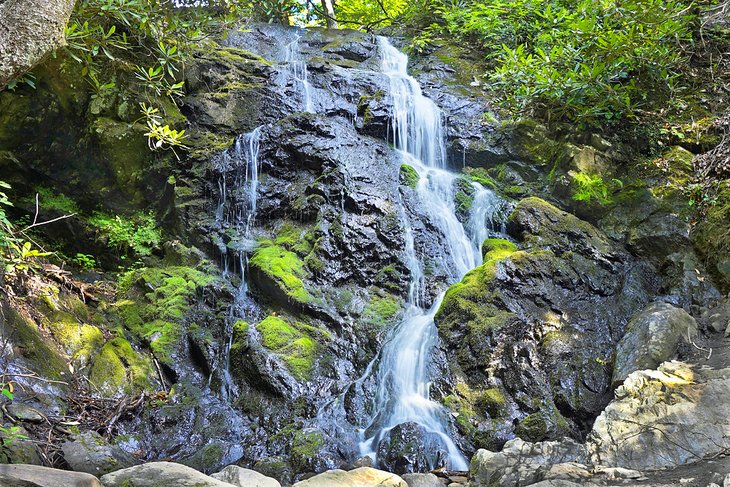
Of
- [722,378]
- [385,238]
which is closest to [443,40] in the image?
[385,238]

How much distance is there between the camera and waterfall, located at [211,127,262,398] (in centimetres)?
767

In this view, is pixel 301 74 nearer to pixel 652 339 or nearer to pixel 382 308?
pixel 382 308

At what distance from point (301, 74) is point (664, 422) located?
9.75 metres

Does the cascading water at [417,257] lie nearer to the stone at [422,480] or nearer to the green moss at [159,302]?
the stone at [422,480]

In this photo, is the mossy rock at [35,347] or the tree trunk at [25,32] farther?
the mossy rock at [35,347]

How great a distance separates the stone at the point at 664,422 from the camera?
3.46 meters

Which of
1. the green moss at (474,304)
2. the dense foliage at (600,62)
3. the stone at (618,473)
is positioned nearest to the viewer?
the stone at (618,473)

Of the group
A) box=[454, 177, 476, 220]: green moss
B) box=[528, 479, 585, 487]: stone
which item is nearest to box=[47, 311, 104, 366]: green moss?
box=[528, 479, 585, 487]: stone

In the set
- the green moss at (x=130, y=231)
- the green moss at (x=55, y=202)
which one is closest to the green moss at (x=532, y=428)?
the green moss at (x=130, y=231)

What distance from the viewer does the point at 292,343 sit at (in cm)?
663

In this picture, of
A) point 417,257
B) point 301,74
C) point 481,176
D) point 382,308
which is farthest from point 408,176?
point 301,74

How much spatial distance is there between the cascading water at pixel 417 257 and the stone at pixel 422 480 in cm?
67

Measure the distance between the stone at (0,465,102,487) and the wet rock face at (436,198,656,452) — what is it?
12.2 ft

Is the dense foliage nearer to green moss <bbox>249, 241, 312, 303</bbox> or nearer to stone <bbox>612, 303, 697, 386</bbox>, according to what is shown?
stone <bbox>612, 303, 697, 386</bbox>
